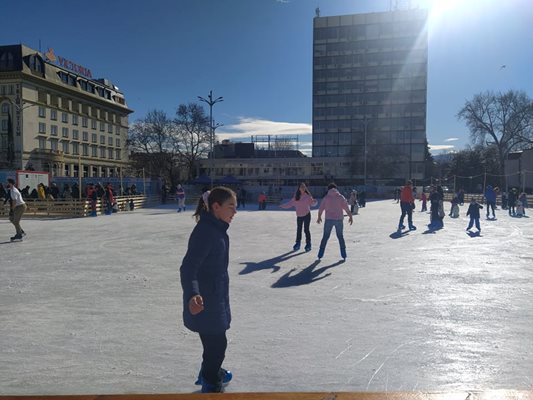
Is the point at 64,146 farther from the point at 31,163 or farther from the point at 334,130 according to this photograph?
the point at 334,130

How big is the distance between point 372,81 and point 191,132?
132 feet

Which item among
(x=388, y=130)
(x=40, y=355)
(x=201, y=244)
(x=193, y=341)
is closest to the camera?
(x=201, y=244)

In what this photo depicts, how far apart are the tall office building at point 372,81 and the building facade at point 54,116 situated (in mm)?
37946

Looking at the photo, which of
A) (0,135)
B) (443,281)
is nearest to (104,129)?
(0,135)

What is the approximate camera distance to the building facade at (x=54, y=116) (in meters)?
48.1

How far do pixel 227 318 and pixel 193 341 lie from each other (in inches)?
51.5

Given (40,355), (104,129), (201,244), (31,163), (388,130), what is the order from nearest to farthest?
(201,244) < (40,355) < (31,163) < (104,129) < (388,130)

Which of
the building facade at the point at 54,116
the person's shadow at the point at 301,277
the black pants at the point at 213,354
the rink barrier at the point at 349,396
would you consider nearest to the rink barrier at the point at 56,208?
the person's shadow at the point at 301,277

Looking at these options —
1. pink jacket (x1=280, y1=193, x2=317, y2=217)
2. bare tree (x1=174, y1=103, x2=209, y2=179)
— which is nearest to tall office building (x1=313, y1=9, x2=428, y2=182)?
bare tree (x1=174, y1=103, x2=209, y2=179)

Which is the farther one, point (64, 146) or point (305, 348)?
point (64, 146)

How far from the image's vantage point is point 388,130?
77.5 m

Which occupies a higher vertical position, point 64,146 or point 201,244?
point 64,146

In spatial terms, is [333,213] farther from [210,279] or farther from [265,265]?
[210,279]

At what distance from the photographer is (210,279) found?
2.61 m
